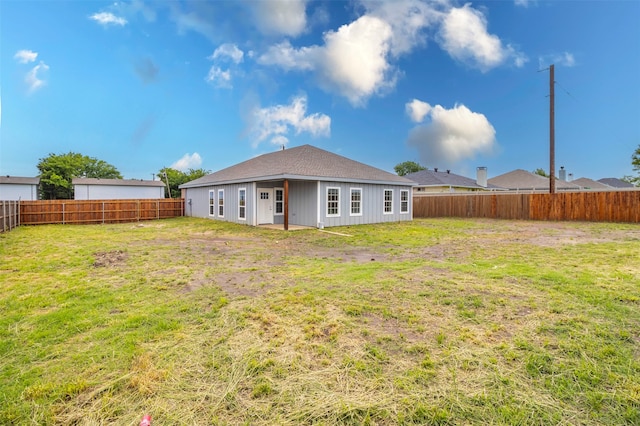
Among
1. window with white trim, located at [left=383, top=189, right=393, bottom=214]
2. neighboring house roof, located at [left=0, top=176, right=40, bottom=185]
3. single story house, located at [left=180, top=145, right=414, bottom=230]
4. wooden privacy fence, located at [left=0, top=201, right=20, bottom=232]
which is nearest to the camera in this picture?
A: wooden privacy fence, located at [left=0, top=201, right=20, bottom=232]

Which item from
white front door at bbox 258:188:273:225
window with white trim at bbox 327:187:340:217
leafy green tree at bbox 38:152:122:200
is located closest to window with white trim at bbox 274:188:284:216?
white front door at bbox 258:188:273:225

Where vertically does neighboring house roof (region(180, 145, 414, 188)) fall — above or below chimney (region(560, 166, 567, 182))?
below

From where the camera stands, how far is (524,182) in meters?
34.4

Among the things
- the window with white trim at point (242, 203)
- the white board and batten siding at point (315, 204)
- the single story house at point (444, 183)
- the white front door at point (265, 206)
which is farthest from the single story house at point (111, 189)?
the single story house at point (444, 183)

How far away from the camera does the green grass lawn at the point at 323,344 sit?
6.95 ft

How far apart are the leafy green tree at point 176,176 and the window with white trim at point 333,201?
36.4 metres

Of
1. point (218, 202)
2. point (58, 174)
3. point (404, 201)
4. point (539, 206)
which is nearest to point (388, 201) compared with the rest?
point (404, 201)

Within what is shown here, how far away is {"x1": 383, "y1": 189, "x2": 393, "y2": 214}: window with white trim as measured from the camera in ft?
58.0

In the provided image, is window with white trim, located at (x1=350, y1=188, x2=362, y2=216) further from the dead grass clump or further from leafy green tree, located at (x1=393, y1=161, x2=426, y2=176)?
leafy green tree, located at (x1=393, y1=161, x2=426, y2=176)

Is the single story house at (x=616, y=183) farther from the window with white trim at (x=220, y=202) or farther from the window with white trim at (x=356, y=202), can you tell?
the window with white trim at (x=220, y=202)

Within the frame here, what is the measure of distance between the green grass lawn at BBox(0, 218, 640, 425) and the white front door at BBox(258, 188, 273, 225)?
31.7 ft

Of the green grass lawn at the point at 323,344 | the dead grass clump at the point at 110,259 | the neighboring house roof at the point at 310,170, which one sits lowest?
the green grass lawn at the point at 323,344

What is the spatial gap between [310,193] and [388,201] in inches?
213

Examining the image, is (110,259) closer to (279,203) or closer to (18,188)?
(279,203)
